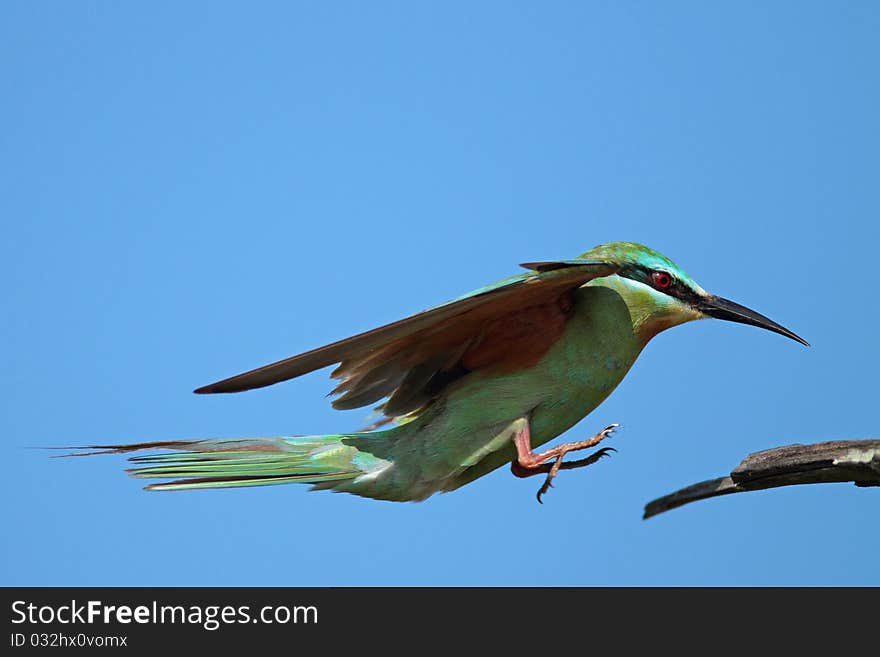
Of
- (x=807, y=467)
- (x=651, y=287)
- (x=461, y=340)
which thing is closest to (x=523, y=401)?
(x=461, y=340)

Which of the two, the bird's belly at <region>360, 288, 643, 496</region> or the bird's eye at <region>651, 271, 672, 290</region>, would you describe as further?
the bird's eye at <region>651, 271, 672, 290</region>

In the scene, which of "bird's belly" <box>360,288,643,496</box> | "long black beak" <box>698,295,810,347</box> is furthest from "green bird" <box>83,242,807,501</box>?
"long black beak" <box>698,295,810,347</box>

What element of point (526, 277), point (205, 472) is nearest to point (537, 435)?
point (526, 277)

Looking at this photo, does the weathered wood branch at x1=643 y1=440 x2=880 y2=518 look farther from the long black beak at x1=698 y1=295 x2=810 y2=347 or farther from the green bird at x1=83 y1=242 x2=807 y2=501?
the long black beak at x1=698 y1=295 x2=810 y2=347

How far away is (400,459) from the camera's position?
4875 mm

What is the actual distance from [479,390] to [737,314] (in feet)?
4.74

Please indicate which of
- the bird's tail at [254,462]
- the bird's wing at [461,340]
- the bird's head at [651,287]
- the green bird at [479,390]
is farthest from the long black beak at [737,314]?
the bird's tail at [254,462]

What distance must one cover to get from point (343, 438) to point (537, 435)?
91 centimetres

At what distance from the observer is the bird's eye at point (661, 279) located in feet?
16.6

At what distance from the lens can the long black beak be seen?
17.3 feet

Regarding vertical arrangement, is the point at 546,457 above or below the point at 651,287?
below

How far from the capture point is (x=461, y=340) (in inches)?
192

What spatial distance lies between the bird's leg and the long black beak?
42.4 inches

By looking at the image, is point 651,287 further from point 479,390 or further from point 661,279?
point 479,390
